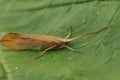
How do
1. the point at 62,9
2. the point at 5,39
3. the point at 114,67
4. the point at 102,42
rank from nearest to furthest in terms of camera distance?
1. the point at 114,67
2. the point at 102,42
3. the point at 5,39
4. the point at 62,9

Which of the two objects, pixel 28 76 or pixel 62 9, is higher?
pixel 62 9

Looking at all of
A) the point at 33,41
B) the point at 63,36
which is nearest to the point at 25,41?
the point at 33,41

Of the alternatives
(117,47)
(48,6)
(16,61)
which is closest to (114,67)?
(117,47)

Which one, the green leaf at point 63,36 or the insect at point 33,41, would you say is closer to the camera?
the green leaf at point 63,36

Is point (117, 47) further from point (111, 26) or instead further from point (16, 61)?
point (16, 61)

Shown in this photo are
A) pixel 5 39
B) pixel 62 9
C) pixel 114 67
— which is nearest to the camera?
pixel 114 67

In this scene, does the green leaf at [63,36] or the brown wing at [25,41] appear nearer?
the green leaf at [63,36]
